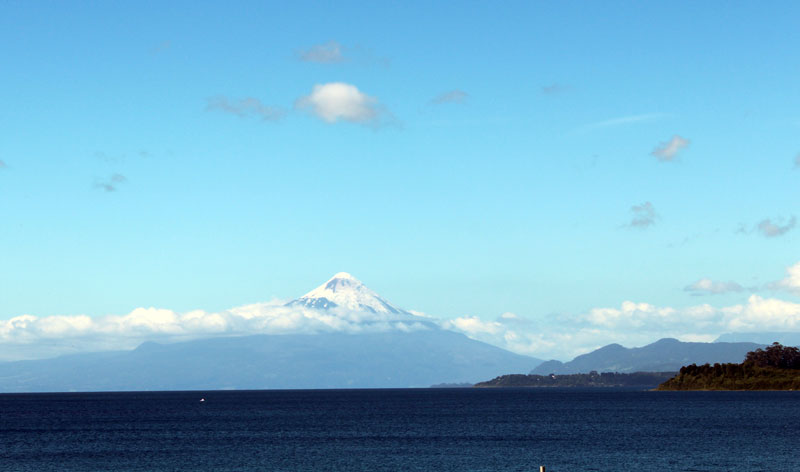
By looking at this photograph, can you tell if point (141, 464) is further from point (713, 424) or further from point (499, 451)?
point (713, 424)

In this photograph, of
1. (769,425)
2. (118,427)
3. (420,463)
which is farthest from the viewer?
(118,427)

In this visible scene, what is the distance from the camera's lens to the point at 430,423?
191 m

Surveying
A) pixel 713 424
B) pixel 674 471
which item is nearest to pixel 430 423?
pixel 713 424

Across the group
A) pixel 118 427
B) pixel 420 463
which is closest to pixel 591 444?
pixel 420 463

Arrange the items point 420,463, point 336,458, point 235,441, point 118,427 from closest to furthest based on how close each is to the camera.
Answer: point 420,463
point 336,458
point 235,441
point 118,427

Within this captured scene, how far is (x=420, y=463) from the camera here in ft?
355

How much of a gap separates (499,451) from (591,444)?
53.1ft

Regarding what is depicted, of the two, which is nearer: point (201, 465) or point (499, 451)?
point (201, 465)

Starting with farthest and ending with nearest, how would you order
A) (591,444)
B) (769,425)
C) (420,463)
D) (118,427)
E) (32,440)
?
(118,427) < (769,425) < (32,440) < (591,444) < (420,463)

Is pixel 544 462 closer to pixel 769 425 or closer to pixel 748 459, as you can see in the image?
pixel 748 459

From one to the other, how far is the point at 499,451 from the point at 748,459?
29.6 metres

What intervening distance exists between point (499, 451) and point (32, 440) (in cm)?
7798

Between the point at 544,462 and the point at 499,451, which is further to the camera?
the point at 499,451

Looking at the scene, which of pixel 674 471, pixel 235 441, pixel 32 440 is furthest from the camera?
pixel 32 440
